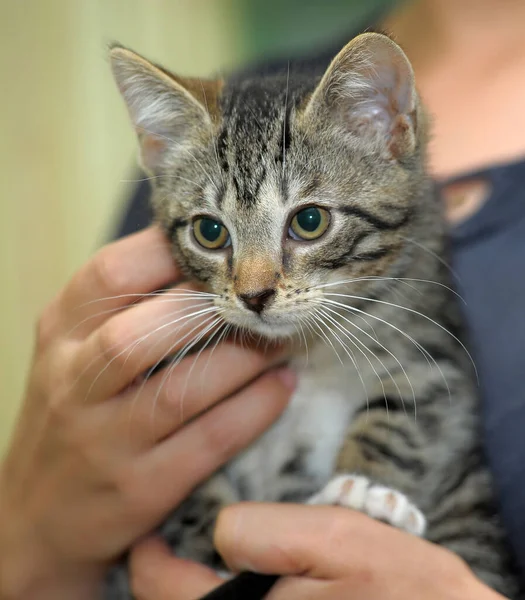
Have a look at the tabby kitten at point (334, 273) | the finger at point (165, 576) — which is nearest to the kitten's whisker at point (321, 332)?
the tabby kitten at point (334, 273)

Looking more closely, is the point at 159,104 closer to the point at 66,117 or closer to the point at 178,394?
the point at 178,394

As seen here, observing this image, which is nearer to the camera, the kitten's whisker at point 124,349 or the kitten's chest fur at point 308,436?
the kitten's whisker at point 124,349

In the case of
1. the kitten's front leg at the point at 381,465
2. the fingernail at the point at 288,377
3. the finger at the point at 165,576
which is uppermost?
the fingernail at the point at 288,377

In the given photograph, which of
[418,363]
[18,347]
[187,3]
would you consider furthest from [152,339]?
[187,3]

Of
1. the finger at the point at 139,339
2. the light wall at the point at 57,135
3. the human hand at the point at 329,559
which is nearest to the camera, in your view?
the human hand at the point at 329,559

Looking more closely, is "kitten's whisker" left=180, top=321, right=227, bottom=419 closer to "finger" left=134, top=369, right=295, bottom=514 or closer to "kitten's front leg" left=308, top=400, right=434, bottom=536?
"finger" left=134, top=369, right=295, bottom=514

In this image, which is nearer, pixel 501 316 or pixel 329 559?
pixel 329 559

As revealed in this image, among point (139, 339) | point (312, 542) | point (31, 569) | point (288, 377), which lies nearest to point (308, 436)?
point (288, 377)

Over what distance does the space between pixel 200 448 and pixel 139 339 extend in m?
0.18

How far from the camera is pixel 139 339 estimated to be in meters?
0.83

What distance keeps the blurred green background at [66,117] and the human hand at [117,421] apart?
858 millimetres

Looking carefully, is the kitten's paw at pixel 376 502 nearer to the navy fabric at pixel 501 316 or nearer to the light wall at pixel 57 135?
the navy fabric at pixel 501 316

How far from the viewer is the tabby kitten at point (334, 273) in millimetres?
811

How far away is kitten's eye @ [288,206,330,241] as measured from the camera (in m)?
0.81
